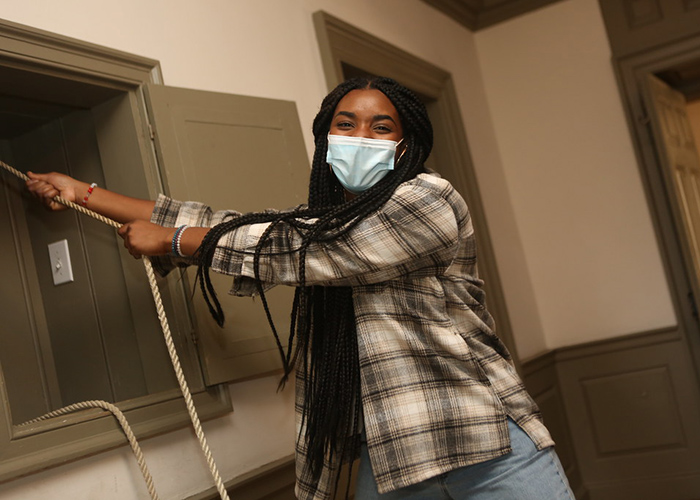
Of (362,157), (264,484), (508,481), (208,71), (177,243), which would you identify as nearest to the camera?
(508,481)

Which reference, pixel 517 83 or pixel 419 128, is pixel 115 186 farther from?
pixel 517 83

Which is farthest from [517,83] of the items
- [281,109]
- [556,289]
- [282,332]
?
[282,332]

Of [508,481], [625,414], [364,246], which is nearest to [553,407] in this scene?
[625,414]

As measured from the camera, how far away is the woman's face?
173cm

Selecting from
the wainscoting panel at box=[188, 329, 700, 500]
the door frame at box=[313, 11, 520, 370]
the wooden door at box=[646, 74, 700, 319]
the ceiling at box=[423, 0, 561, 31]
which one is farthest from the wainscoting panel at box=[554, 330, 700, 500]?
the ceiling at box=[423, 0, 561, 31]

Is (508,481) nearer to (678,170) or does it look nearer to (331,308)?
(331,308)

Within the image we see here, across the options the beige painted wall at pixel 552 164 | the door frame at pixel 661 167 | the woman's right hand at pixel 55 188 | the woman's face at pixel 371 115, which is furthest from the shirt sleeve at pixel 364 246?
the door frame at pixel 661 167

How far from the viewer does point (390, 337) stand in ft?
5.07

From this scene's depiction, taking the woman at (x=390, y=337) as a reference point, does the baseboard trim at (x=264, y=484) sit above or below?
below

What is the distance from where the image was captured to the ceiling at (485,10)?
4.66 meters

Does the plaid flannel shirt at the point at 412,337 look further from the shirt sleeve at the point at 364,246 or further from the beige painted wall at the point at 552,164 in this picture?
the beige painted wall at the point at 552,164

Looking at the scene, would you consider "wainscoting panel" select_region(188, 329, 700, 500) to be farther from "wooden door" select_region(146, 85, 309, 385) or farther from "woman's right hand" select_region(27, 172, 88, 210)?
"woman's right hand" select_region(27, 172, 88, 210)

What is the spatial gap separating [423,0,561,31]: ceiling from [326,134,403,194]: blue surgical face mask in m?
3.11

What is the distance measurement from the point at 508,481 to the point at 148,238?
0.89 metres
